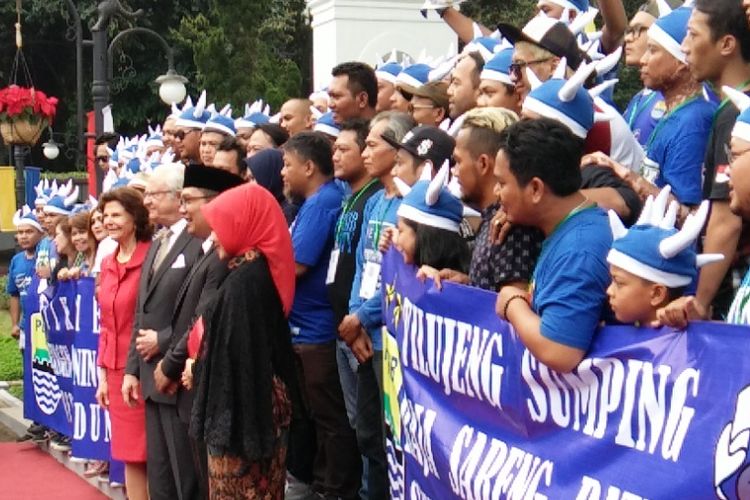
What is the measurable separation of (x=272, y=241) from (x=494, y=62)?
4.78ft

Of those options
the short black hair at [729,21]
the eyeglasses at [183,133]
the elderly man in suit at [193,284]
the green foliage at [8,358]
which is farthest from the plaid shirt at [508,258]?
the green foliage at [8,358]

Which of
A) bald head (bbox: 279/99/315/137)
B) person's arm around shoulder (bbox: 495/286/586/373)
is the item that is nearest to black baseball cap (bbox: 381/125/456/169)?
person's arm around shoulder (bbox: 495/286/586/373)

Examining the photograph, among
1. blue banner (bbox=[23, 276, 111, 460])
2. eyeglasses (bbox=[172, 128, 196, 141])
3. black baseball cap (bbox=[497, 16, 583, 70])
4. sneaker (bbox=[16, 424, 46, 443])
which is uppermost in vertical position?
black baseball cap (bbox=[497, 16, 583, 70])

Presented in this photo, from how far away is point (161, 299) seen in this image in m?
6.96

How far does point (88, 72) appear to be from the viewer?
38.7 meters

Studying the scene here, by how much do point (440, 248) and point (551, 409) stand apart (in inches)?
55.1

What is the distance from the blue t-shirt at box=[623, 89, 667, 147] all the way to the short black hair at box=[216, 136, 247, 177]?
2932 mm

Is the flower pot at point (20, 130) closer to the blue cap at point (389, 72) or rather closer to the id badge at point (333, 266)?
the blue cap at point (389, 72)

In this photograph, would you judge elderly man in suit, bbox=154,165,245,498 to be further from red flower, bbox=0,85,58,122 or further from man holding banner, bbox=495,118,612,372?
red flower, bbox=0,85,58,122

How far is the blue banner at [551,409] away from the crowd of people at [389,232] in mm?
121

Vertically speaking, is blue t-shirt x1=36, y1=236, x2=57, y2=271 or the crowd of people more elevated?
the crowd of people

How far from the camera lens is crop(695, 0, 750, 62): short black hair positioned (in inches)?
190

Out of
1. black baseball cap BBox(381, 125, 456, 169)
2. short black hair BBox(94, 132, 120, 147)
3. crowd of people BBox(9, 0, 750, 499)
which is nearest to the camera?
crowd of people BBox(9, 0, 750, 499)

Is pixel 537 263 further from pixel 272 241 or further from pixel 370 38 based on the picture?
pixel 370 38
